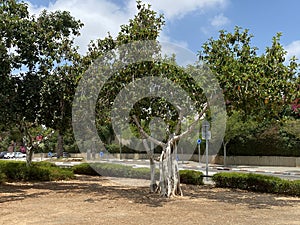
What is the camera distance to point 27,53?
1569 cm

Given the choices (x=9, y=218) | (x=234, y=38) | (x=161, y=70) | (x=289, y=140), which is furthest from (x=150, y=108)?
(x=289, y=140)

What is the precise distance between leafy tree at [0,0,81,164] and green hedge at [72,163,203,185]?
6786 millimetres

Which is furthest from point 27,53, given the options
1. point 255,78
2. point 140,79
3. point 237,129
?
point 237,129

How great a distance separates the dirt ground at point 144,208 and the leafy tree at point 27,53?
3529 mm

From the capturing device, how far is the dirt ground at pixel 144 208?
8945mm

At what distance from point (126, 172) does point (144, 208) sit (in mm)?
11583

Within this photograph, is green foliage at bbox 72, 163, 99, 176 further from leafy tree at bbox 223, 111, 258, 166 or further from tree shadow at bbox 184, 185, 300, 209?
leafy tree at bbox 223, 111, 258, 166

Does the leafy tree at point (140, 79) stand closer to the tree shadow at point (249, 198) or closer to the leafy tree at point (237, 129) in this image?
the tree shadow at point (249, 198)

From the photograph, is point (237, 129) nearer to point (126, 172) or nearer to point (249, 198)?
point (126, 172)

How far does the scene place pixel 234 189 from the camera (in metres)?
16.1

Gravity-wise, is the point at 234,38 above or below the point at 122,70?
above

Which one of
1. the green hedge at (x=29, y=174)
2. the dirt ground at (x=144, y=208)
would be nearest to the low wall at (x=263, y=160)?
the dirt ground at (x=144, y=208)

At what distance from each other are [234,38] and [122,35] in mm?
3903

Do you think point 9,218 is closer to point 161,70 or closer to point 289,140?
point 161,70
